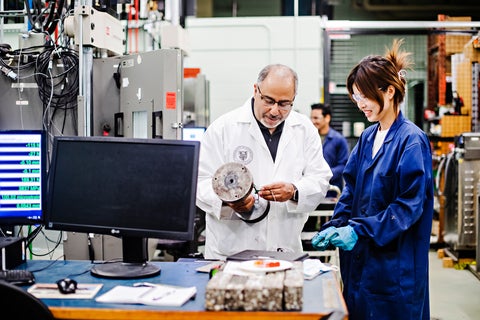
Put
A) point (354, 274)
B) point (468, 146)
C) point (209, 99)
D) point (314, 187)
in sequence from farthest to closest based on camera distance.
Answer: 1. point (209, 99)
2. point (468, 146)
3. point (314, 187)
4. point (354, 274)

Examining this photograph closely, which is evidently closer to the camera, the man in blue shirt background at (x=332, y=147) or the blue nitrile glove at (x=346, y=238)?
the blue nitrile glove at (x=346, y=238)

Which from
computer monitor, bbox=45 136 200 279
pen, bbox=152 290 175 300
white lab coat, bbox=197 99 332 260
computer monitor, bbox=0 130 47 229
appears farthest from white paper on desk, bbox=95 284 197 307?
white lab coat, bbox=197 99 332 260

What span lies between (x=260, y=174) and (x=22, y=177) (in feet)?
3.40

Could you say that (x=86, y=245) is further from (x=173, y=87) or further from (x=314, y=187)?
(x=314, y=187)

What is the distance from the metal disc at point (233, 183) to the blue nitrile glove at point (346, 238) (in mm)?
394

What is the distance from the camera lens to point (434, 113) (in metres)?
7.76

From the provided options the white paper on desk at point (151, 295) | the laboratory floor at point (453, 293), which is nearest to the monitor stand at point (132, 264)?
the white paper on desk at point (151, 295)

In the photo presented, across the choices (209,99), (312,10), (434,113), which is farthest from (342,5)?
(209,99)

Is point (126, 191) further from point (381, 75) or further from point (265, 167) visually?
point (381, 75)

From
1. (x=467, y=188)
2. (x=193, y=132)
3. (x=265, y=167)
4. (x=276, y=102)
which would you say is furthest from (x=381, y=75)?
(x=467, y=188)

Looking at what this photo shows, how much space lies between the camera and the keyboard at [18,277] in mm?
2066

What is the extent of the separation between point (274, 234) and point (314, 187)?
0.28m

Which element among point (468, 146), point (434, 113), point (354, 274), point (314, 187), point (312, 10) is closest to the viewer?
point (354, 274)

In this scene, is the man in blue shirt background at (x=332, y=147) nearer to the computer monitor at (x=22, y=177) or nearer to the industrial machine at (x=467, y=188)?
the industrial machine at (x=467, y=188)
